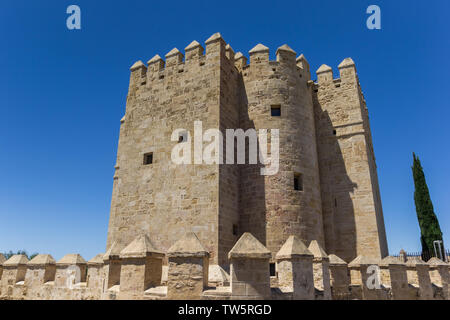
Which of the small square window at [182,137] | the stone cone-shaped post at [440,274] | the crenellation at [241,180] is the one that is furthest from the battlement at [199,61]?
the stone cone-shaped post at [440,274]

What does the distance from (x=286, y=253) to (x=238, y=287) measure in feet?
5.52

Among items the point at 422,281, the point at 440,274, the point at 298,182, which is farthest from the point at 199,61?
the point at 440,274

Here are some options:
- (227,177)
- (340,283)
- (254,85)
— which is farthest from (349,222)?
(254,85)

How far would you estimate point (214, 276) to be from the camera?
31.4 ft

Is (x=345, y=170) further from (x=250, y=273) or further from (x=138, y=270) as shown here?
(x=138, y=270)

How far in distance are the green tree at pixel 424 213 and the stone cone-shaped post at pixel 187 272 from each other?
19.4 metres

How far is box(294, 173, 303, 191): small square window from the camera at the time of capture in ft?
42.2

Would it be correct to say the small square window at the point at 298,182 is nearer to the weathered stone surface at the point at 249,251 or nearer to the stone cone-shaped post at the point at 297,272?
the stone cone-shaped post at the point at 297,272

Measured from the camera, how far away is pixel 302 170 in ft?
42.5

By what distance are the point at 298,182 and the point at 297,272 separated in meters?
6.28

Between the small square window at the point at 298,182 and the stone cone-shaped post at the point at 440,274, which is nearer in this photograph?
the stone cone-shaped post at the point at 440,274

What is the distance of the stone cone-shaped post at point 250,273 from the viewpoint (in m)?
6.00

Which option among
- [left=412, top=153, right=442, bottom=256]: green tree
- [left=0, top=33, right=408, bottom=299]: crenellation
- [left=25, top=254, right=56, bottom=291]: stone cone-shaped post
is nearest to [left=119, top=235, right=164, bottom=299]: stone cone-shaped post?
[left=0, top=33, right=408, bottom=299]: crenellation
